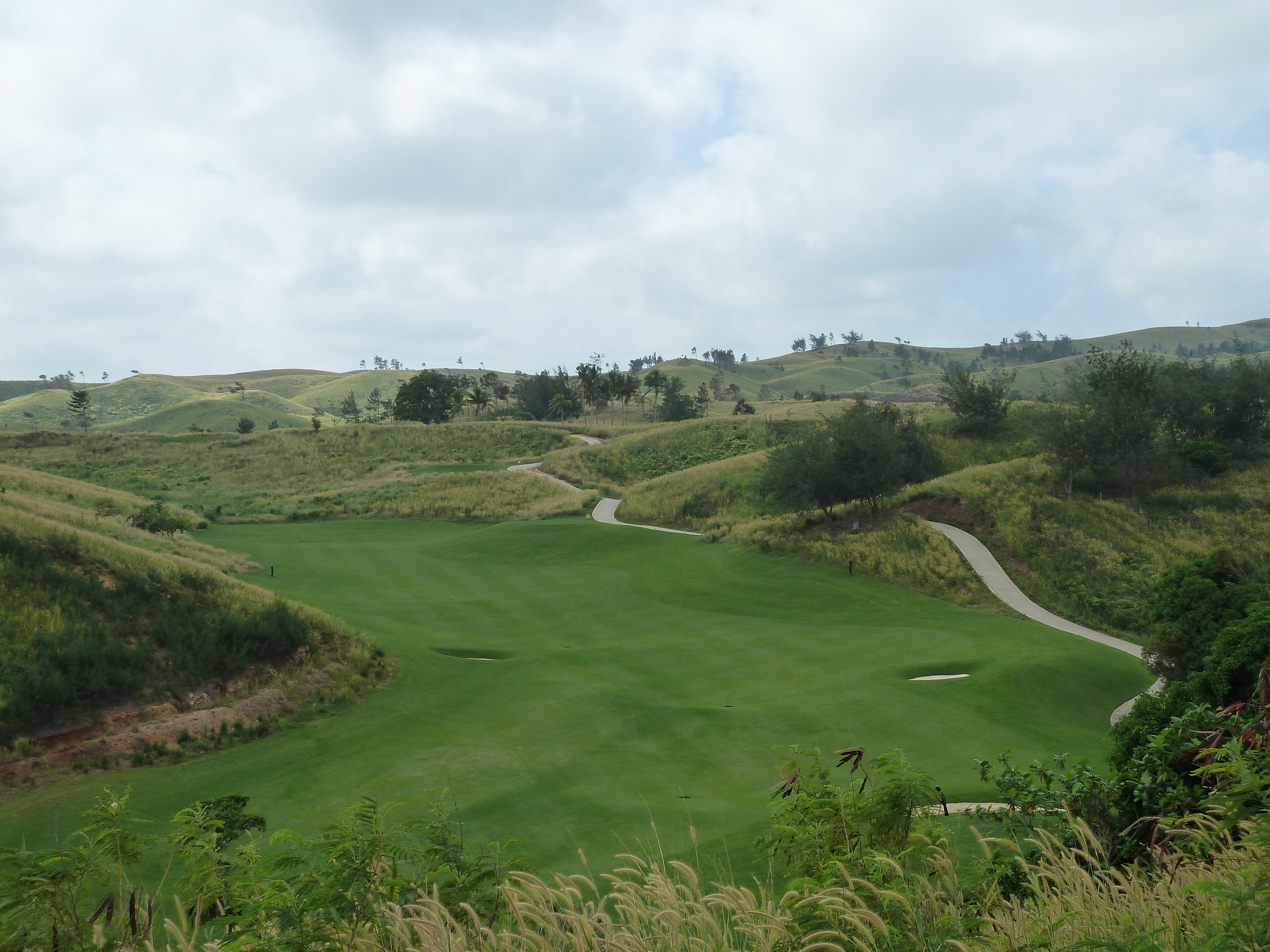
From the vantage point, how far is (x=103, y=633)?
19094 mm

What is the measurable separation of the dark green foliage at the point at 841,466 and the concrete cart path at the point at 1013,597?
153 inches

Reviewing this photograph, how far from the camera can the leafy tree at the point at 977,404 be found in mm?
63344

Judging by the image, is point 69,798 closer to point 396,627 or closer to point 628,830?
point 628,830

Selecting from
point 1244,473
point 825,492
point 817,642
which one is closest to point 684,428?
point 825,492

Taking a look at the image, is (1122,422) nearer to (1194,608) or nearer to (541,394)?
(1194,608)

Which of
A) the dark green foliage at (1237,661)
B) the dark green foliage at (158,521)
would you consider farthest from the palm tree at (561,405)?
the dark green foliage at (1237,661)

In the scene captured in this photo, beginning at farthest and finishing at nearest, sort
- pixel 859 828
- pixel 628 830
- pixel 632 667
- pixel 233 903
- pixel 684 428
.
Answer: pixel 684 428
pixel 632 667
pixel 628 830
pixel 859 828
pixel 233 903

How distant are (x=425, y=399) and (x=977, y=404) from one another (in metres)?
83.5

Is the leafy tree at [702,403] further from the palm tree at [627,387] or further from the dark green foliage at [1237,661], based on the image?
the dark green foliage at [1237,661]

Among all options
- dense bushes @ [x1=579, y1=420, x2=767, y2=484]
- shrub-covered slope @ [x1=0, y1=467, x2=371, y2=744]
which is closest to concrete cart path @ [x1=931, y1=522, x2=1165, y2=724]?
shrub-covered slope @ [x1=0, y1=467, x2=371, y2=744]

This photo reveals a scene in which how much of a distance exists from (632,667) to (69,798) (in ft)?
45.7

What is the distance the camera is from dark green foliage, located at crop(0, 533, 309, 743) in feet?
56.0

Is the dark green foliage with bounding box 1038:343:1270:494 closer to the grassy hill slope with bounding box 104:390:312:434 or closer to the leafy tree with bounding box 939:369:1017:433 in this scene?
the leafy tree with bounding box 939:369:1017:433

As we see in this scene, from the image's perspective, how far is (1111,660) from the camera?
24562mm
